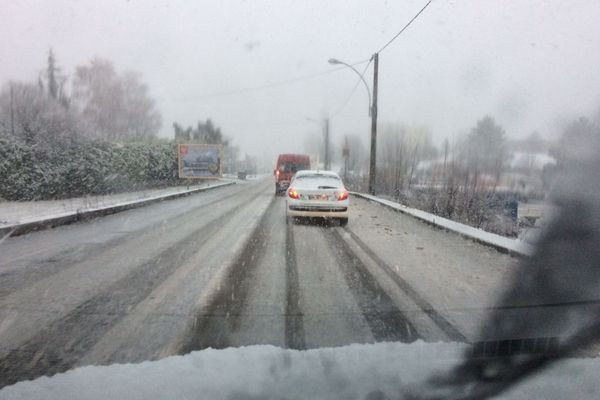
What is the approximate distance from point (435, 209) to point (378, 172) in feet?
39.1

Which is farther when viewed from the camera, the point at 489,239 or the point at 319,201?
the point at 319,201

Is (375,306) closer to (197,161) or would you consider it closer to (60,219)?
(60,219)

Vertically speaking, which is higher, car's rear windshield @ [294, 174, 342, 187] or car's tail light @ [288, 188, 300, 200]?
car's rear windshield @ [294, 174, 342, 187]

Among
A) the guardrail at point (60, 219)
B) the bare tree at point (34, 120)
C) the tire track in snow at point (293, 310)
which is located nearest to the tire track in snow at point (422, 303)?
the tire track in snow at point (293, 310)

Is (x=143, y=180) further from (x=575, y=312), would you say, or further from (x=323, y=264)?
(x=575, y=312)

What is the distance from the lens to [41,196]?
1808 centimetres

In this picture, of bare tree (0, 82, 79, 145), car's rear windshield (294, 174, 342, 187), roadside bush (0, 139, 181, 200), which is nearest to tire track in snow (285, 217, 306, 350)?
car's rear windshield (294, 174, 342, 187)

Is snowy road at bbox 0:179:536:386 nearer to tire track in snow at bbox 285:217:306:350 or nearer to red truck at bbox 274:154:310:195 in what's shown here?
tire track in snow at bbox 285:217:306:350

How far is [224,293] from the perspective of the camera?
5.07m

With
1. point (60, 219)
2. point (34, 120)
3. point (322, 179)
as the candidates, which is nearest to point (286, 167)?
point (34, 120)

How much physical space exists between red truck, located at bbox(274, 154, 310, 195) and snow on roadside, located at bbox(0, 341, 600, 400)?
2324 cm

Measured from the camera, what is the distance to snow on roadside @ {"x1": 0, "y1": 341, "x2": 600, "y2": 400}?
263 centimetres

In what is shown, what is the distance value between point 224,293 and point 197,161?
89.6 ft

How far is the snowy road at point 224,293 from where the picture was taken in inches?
143
